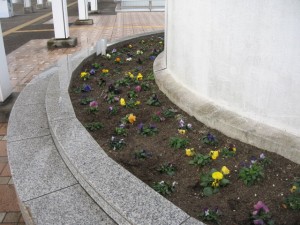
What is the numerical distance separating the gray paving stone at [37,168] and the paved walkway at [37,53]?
327 millimetres

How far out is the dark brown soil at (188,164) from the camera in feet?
7.33

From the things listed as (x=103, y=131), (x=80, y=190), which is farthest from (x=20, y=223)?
(x=103, y=131)

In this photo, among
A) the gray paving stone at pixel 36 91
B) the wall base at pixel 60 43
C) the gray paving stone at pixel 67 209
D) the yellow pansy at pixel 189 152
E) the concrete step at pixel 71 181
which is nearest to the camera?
the concrete step at pixel 71 181

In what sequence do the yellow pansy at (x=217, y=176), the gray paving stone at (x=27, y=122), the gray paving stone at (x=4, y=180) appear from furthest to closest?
1. the gray paving stone at (x=27, y=122)
2. the gray paving stone at (x=4, y=180)
3. the yellow pansy at (x=217, y=176)

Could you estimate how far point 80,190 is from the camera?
2.52 meters

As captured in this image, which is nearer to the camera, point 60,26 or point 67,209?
point 67,209

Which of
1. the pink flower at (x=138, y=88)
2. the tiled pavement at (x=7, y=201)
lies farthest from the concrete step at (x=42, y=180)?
the pink flower at (x=138, y=88)

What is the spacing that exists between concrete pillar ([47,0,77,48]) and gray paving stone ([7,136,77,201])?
20.5ft

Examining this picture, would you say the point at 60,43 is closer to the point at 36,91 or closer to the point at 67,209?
the point at 36,91

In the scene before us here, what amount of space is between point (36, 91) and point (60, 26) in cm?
496

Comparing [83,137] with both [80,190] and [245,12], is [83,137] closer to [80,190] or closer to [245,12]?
[80,190]

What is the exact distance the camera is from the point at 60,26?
9.00 meters

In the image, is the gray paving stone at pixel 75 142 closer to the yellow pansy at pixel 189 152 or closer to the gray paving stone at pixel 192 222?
the yellow pansy at pixel 189 152

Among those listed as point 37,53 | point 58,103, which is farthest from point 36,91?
point 37,53
